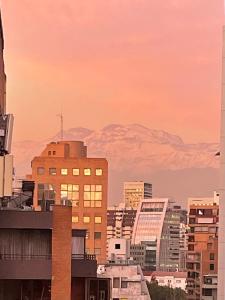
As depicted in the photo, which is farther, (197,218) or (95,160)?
(197,218)

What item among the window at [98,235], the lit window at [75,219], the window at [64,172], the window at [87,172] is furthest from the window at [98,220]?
the window at [64,172]

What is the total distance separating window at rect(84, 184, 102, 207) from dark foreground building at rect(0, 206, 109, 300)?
99185 mm

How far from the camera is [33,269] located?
84.4 feet

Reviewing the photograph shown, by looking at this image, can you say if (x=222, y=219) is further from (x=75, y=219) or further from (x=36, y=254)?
(x=75, y=219)

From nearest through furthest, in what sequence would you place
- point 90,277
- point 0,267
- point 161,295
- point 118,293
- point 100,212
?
point 0,267 → point 90,277 → point 118,293 → point 100,212 → point 161,295

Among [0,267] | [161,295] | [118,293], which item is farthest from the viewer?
[161,295]

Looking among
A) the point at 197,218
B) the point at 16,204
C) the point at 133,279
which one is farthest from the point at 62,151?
the point at 16,204

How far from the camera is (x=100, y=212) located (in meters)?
124

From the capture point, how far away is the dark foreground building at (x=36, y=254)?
84.2 feet

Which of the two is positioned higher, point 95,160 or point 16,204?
point 95,160

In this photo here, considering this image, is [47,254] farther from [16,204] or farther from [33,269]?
[16,204]

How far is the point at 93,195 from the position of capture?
A: 126 metres

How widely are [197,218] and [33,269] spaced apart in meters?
119

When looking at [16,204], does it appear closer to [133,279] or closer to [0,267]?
[0,267]
